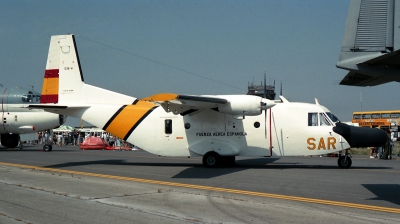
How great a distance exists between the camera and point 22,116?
27828mm

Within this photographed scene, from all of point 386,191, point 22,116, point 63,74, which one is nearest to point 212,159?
point 386,191

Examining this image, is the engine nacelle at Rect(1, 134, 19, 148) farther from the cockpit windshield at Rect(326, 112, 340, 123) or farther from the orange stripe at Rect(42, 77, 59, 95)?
the cockpit windshield at Rect(326, 112, 340, 123)

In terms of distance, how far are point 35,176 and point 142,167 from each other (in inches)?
188

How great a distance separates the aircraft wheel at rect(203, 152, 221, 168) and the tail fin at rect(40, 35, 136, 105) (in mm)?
6398

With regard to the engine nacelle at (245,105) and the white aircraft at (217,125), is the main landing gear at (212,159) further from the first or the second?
the engine nacelle at (245,105)

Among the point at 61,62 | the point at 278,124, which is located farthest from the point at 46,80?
the point at 278,124

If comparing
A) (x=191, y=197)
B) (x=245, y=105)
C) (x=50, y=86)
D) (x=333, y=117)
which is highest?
(x=50, y=86)

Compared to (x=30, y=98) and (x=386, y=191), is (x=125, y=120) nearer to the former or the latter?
(x=386, y=191)

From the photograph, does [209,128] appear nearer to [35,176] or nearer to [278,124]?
[278,124]

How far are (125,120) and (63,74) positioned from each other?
12.7ft

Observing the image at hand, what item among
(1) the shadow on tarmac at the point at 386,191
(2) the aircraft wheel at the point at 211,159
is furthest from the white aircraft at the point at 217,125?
(1) the shadow on tarmac at the point at 386,191

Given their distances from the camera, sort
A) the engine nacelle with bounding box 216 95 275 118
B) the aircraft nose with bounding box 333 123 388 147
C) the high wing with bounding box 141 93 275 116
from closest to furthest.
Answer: the high wing with bounding box 141 93 275 116
the engine nacelle with bounding box 216 95 275 118
the aircraft nose with bounding box 333 123 388 147

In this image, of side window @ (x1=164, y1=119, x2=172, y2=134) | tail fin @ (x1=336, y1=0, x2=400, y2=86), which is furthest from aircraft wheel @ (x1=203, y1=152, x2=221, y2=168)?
tail fin @ (x1=336, y1=0, x2=400, y2=86)

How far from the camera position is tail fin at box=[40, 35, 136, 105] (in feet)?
63.4
